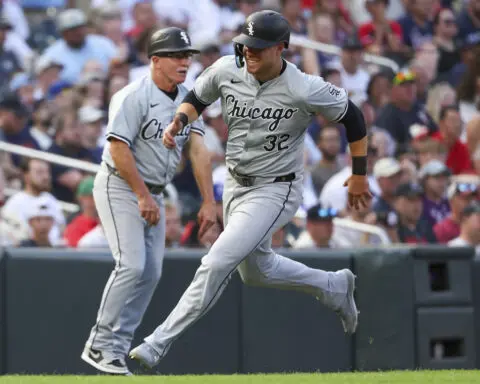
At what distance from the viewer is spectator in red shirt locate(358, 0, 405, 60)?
48.7 ft

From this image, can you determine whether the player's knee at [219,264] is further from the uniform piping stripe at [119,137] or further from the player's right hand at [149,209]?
the uniform piping stripe at [119,137]

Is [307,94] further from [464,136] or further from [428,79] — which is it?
[428,79]

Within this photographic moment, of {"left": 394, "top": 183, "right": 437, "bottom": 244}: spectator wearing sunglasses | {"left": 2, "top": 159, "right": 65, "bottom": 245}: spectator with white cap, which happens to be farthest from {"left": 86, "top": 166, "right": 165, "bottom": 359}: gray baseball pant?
{"left": 394, "top": 183, "right": 437, "bottom": 244}: spectator wearing sunglasses

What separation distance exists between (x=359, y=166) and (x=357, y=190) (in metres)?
0.13

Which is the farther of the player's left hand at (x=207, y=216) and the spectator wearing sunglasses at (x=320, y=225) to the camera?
the spectator wearing sunglasses at (x=320, y=225)

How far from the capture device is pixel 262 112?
21.6ft

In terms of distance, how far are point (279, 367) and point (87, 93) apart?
503 centimetres

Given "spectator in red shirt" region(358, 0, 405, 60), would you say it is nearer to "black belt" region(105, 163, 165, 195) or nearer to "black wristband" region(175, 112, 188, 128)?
"black belt" region(105, 163, 165, 195)

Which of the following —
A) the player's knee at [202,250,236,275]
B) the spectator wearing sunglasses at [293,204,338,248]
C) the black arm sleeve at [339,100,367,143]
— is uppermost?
the black arm sleeve at [339,100,367,143]

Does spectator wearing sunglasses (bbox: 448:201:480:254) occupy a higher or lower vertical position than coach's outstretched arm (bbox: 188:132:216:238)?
lower

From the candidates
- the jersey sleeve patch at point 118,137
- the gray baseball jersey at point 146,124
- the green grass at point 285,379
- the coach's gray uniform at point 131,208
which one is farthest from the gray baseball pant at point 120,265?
the green grass at point 285,379

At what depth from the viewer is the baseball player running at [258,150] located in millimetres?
6383

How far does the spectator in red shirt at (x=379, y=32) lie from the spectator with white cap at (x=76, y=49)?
322cm

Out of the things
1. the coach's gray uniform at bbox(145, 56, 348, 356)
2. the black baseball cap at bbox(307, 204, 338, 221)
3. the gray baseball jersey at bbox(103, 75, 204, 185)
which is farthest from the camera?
the black baseball cap at bbox(307, 204, 338, 221)
